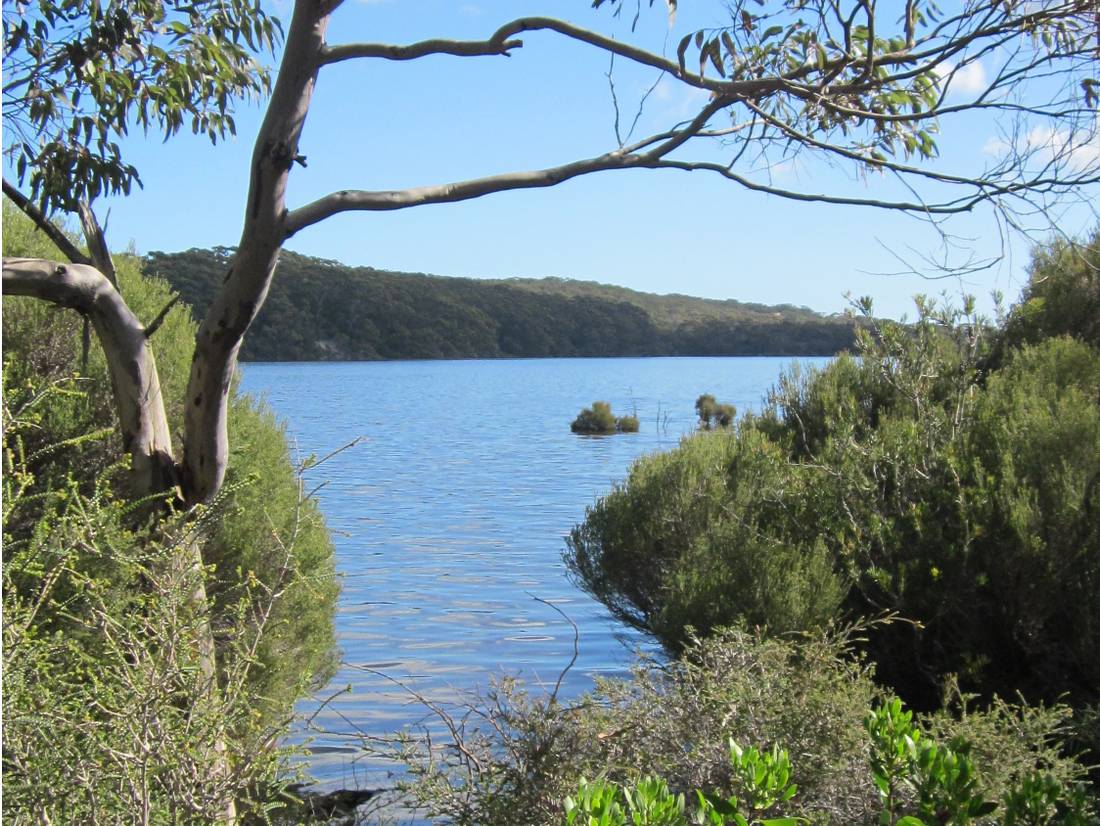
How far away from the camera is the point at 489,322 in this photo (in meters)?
111

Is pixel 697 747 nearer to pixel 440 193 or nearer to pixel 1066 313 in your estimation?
pixel 440 193

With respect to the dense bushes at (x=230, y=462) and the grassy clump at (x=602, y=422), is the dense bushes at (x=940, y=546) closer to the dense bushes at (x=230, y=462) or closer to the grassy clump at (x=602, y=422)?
the dense bushes at (x=230, y=462)

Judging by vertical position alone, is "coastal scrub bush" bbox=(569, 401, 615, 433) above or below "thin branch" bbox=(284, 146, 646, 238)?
below

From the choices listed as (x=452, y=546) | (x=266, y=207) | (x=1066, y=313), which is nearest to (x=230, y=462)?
(x=266, y=207)

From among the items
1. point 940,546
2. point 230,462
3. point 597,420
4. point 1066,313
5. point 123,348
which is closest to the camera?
point 123,348

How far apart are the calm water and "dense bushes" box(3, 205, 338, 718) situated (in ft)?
1.65

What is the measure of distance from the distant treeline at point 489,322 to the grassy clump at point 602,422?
106 ft

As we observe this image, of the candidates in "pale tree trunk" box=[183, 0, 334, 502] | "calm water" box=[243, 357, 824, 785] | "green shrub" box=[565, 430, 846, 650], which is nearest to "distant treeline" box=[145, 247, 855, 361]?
"calm water" box=[243, 357, 824, 785]

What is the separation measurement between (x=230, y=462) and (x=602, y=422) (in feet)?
138

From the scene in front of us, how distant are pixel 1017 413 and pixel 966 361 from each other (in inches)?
37.5

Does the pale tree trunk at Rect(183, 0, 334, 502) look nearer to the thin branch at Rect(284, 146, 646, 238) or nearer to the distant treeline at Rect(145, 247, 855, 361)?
the thin branch at Rect(284, 146, 646, 238)

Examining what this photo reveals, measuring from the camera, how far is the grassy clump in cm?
4884

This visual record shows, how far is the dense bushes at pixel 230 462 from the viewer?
699 centimetres

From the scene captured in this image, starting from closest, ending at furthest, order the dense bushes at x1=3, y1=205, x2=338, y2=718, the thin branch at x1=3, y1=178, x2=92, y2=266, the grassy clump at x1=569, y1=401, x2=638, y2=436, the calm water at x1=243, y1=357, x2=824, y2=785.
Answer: the thin branch at x1=3, y1=178, x2=92, y2=266
the dense bushes at x1=3, y1=205, x2=338, y2=718
the calm water at x1=243, y1=357, x2=824, y2=785
the grassy clump at x1=569, y1=401, x2=638, y2=436
